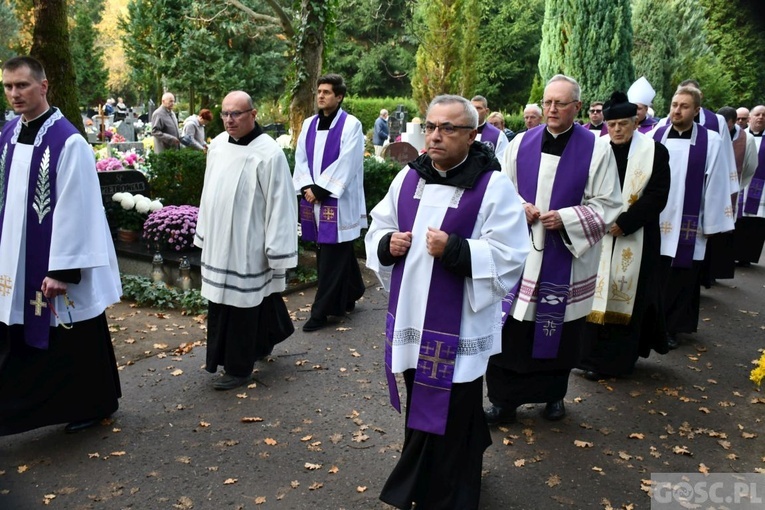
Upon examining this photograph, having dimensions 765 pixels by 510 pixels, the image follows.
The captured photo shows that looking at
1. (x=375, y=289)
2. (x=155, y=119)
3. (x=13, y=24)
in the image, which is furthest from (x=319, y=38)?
(x=13, y=24)

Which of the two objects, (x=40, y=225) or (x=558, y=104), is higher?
(x=558, y=104)

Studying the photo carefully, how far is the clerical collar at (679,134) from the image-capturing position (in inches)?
266

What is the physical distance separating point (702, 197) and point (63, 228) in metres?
5.63

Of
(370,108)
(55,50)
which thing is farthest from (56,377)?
(370,108)

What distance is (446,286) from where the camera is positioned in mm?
3549

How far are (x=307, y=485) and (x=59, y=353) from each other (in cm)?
181

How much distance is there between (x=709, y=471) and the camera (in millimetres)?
4500

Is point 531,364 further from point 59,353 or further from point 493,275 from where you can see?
point 59,353

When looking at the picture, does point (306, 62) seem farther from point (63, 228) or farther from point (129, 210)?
point (63, 228)

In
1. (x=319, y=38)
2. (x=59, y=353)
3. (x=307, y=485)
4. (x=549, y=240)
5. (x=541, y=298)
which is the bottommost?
(x=307, y=485)

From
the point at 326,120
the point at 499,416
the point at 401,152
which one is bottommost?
the point at 499,416

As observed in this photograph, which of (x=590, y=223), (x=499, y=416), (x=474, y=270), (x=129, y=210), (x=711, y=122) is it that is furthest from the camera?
(x=129, y=210)

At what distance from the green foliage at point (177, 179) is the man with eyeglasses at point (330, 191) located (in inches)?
143

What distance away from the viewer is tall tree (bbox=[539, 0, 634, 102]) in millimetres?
24859
